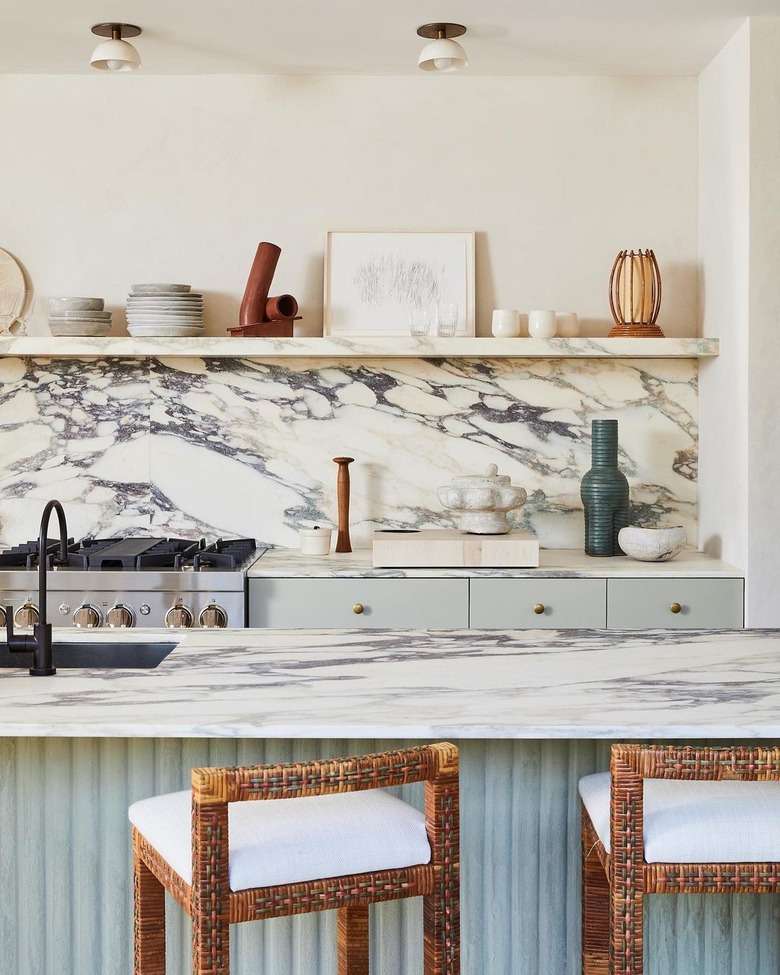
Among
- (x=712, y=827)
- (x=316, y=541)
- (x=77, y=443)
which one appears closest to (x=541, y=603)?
(x=316, y=541)

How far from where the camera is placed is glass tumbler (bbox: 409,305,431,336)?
13.5ft

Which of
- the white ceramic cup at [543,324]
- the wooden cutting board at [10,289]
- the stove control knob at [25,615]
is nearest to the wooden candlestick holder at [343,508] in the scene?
the white ceramic cup at [543,324]

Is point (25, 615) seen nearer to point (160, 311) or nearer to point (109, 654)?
point (160, 311)

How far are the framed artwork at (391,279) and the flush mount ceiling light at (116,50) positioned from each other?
0.94 m

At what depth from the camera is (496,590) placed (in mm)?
3662

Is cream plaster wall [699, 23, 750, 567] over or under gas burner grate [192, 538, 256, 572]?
over

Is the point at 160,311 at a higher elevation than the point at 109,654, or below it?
higher

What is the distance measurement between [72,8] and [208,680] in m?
2.40

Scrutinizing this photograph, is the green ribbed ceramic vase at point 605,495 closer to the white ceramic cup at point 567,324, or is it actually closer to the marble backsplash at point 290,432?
the marble backsplash at point 290,432

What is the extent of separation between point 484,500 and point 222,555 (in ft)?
2.94

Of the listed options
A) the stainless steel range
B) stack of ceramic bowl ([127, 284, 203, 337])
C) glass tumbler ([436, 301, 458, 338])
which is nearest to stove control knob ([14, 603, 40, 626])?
the stainless steel range

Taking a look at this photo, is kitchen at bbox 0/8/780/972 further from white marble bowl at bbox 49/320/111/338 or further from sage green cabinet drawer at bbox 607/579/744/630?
sage green cabinet drawer at bbox 607/579/744/630

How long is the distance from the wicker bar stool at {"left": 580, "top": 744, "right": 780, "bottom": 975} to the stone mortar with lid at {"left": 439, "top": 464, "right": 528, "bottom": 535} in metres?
2.15

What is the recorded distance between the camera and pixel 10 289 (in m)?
4.16
